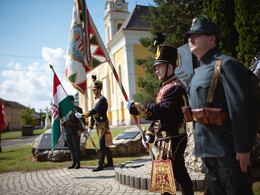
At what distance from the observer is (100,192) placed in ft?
14.0

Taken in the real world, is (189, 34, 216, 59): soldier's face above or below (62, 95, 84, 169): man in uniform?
above

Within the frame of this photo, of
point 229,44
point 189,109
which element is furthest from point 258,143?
point 229,44

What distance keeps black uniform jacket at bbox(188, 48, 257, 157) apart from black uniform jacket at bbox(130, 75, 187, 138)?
1.87 feet

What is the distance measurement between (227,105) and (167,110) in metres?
0.86

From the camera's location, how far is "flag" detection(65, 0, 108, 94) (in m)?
4.29

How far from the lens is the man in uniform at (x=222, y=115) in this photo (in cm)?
158

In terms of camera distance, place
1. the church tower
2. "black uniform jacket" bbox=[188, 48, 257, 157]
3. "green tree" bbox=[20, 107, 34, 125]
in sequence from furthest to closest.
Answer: the church tower → "green tree" bbox=[20, 107, 34, 125] → "black uniform jacket" bbox=[188, 48, 257, 157]

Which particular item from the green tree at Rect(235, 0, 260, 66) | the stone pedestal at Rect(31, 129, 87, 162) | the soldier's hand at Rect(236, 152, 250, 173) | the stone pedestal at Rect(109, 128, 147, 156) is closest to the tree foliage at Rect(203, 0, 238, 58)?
the green tree at Rect(235, 0, 260, 66)

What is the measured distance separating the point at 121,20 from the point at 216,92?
35762 millimetres

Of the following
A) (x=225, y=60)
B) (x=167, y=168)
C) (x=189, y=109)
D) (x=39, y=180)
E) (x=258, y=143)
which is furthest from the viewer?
(x=39, y=180)

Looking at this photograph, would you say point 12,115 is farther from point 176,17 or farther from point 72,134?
point 72,134

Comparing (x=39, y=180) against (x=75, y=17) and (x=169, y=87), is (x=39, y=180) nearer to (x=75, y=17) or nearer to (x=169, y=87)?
(x=75, y=17)

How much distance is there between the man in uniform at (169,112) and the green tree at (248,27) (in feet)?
15.4

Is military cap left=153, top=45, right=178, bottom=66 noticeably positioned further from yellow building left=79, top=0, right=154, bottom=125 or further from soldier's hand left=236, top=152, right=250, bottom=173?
yellow building left=79, top=0, right=154, bottom=125
